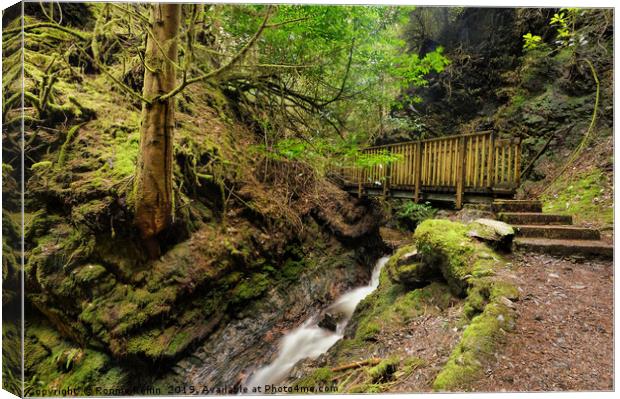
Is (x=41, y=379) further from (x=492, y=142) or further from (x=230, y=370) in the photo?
(x=492, y=142)

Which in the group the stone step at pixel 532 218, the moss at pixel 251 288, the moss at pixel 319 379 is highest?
the stone step at pixel 532 218

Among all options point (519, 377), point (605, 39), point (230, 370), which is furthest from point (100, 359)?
point (605, 39)

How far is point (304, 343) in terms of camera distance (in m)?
4.39

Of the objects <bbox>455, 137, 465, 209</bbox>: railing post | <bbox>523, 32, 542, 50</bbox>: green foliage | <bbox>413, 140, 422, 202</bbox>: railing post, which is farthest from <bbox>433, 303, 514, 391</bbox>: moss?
<bbox>523, 32, 542, 50</bbox>: green foliage

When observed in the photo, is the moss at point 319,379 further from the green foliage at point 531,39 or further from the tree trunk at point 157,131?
the green foliage at point 531,39

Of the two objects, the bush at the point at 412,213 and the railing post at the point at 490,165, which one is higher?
the railing post at the point at 490,165

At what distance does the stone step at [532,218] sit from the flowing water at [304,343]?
9.24 feet

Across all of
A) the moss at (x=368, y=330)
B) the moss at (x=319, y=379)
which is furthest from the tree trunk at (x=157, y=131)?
the moss at (x=368, y=330)

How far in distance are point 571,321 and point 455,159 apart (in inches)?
124

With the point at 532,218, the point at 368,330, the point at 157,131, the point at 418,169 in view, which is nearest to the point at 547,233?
the point at 532,218

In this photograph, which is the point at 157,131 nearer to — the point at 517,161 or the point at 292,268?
the point at 292,268

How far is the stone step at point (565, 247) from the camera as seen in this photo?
9.36 feet

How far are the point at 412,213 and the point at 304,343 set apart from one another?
217 inches

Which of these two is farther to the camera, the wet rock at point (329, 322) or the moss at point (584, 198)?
the wet rock at point (329, 322)
